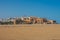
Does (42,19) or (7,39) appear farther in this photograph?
(42,19)

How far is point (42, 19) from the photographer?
31672mm

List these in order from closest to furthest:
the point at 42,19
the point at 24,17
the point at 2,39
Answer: the point at 2,39, the point at 42,19, the point at 24,17

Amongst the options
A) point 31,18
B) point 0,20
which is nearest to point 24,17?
point 31,18

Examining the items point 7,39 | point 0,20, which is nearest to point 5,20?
point 0,20

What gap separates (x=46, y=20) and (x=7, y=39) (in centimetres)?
2441

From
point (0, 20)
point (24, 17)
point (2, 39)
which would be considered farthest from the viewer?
point (24, 17)

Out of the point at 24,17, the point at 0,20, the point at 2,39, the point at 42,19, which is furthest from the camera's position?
the point at 24,17

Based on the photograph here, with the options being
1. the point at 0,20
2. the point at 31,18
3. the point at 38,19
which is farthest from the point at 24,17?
the point at 0,20

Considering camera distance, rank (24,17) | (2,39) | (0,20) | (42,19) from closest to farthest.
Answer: (2,39)
(0,20)
(42,19)
(24,17)

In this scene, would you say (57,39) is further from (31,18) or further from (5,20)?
(31,18)

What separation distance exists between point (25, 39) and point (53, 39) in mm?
1233

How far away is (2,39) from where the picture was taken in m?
7.20

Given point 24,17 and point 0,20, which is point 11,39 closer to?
point 0,20

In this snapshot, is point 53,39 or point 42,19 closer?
point 53,39
